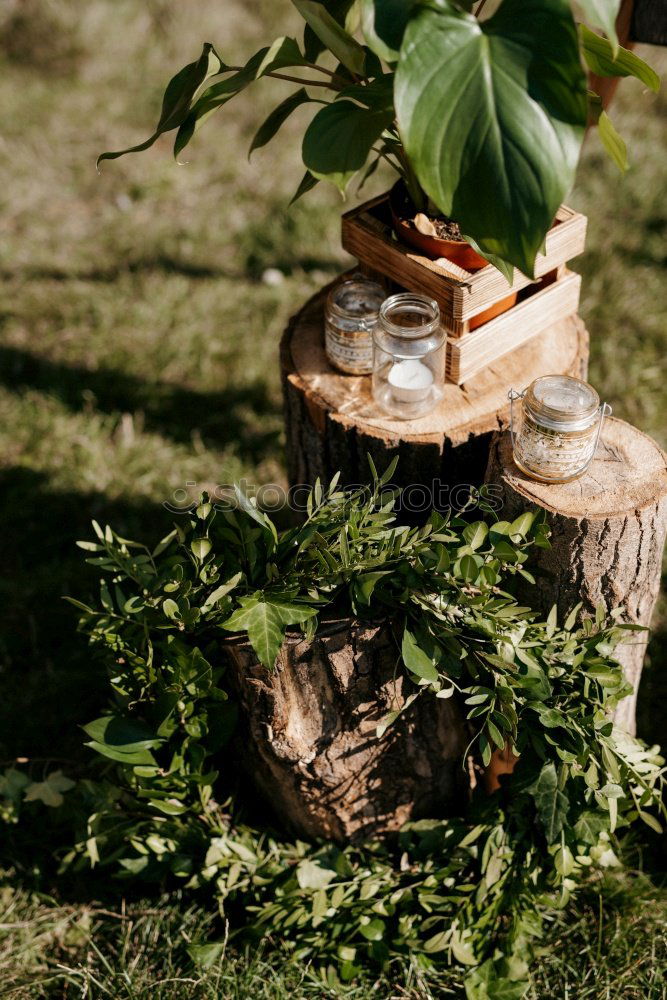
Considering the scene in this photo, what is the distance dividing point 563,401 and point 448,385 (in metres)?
0.34

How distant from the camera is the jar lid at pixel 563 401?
61.0 inches

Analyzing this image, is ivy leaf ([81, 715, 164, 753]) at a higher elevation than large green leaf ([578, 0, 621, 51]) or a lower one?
lower

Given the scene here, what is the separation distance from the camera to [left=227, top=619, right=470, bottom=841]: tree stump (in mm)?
1633

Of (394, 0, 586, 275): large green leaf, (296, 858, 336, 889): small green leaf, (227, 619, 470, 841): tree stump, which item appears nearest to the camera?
(394, 0, 586, 275): large green leaf

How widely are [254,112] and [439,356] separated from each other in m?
2.90

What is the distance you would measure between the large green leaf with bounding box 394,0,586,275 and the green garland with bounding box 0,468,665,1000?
54 centimetres

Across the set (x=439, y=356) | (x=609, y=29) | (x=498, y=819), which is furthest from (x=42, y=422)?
(x=609, y=29)

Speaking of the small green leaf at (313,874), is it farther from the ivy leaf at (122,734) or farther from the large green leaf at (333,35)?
the large green leaf at (333,35)

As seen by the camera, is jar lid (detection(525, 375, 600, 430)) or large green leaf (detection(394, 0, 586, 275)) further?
jar lid (detection(525, 375, 600, 430))

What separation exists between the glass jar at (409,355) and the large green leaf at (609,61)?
50cm

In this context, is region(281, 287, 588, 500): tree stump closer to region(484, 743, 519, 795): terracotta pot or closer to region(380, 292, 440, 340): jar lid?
region(380, 292, 440, 340): jar lid

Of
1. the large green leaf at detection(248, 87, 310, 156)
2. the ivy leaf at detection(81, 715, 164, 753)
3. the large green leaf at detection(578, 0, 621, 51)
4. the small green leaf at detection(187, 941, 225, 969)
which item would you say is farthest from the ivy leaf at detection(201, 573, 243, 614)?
the large green leaf at detection(578, 0, 621, 51)

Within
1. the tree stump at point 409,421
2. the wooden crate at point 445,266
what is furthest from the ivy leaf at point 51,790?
the wooden crate at point 445,266

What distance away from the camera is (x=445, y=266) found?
1772mm
